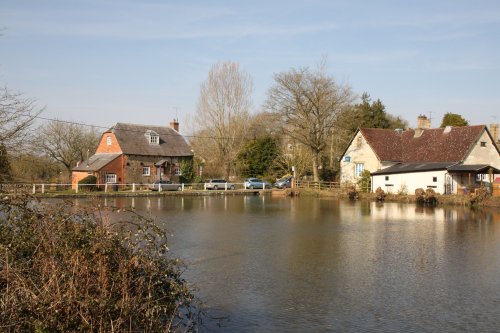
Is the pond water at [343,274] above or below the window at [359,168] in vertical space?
below

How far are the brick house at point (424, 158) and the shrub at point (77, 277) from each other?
114 ft

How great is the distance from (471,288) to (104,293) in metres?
9.48

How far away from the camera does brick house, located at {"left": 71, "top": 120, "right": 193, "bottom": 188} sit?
5106 centimetres

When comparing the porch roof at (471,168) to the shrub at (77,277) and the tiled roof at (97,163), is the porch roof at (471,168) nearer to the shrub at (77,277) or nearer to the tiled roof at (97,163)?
the tiled roof at (97,163)

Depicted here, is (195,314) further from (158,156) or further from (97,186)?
(158,156)

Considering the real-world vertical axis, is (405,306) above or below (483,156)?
below

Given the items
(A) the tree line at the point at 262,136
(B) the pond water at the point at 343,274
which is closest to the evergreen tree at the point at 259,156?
(A) the tree line at the point at 262,136

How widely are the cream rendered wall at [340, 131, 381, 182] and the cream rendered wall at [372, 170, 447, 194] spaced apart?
215 centimetres

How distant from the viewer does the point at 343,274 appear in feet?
46.2

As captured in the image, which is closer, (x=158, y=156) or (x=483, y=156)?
(x=483, y=156)

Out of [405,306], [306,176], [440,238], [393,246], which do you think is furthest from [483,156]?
[405,306]

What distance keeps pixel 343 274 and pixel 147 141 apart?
44135mm

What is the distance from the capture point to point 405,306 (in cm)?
1123

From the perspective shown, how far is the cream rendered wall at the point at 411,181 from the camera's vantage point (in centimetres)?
4016
